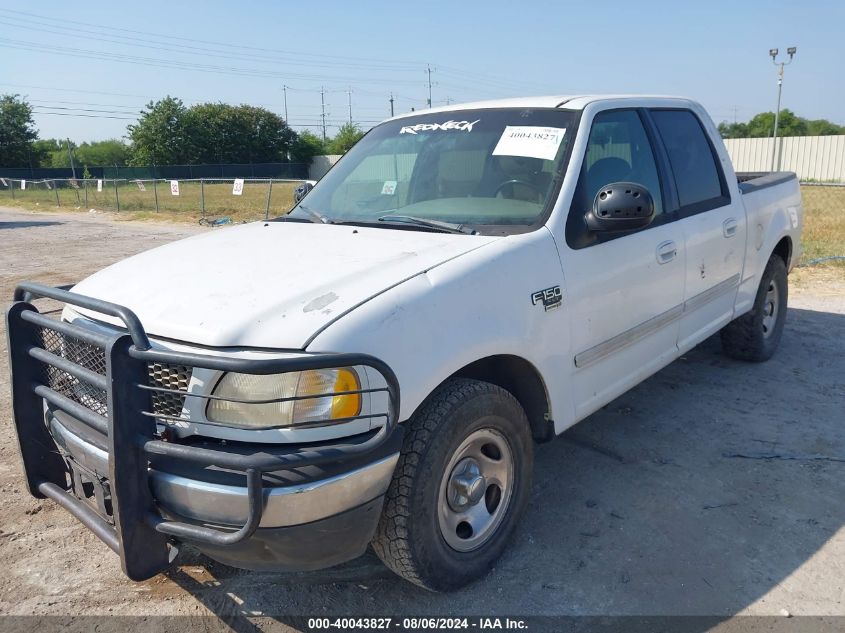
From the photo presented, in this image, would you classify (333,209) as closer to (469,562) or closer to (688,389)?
(469,562)

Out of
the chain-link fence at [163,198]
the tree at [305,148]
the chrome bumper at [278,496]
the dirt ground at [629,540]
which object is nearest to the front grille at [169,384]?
the chrome bumper at [278,496]

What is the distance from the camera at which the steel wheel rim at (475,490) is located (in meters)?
2.73

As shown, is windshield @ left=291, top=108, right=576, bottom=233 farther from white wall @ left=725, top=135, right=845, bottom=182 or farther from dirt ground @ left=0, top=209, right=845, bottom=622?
white wall @ left=725, top=135, right=845, bottom=182

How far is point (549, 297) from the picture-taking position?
300 cm

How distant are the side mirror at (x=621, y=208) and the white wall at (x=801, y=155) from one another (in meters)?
39.0

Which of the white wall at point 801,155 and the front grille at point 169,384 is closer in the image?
the front grille at point 169,384

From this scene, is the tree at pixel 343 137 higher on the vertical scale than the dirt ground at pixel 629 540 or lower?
higher

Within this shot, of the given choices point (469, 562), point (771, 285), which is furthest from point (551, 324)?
point (771, 285)

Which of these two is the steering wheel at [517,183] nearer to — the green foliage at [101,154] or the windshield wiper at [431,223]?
the windshield wiper at [431,223]

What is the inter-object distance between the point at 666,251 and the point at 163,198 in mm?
29170

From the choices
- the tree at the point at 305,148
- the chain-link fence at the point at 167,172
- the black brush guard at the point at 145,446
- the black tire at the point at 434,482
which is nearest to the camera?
the black brush guard at the point at 145,446

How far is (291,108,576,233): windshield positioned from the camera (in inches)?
131

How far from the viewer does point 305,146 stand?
75500 millimetres

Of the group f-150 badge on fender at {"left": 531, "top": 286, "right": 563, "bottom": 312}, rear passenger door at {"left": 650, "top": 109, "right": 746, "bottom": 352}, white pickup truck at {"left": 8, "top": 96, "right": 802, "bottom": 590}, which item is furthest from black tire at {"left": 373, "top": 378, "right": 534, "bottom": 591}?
rear passenger door at {"left": 650, "top": 109, "right": 746, "bottom": 352}
